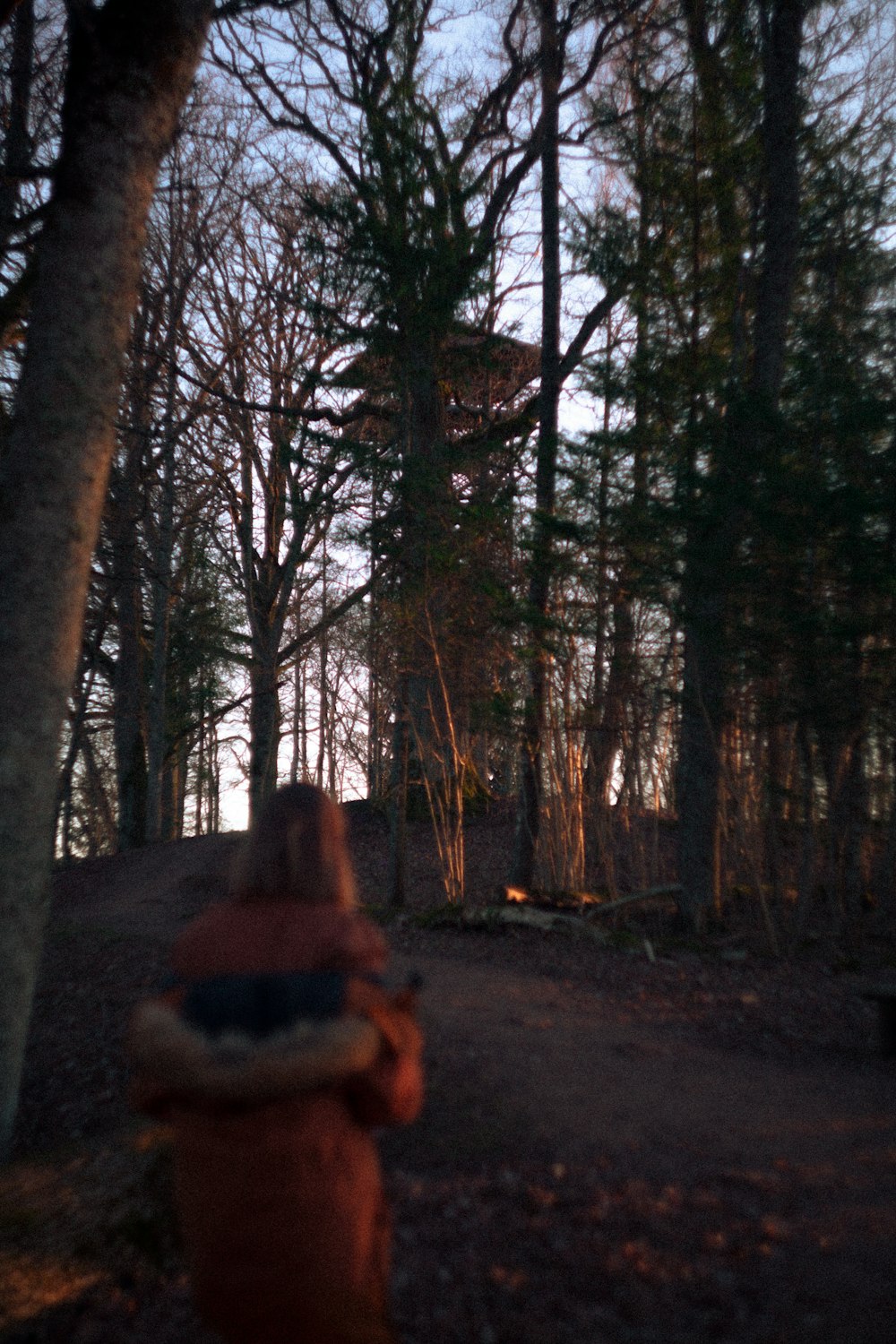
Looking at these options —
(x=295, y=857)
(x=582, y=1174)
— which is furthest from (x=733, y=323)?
(x=295, y=857)

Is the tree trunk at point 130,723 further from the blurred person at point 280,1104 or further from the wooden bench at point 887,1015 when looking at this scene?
the blurred person at point 280,1104

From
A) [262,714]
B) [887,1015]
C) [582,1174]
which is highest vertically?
[262,714]

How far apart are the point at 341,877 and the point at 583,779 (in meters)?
10.5

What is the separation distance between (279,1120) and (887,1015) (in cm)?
581

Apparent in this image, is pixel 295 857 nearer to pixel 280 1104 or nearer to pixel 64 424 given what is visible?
pixel 280 1104

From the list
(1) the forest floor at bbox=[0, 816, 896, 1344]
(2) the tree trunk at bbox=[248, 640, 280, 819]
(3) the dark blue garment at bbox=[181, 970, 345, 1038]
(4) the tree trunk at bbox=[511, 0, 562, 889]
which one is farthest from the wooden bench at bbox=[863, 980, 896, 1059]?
(2) the tree trunk at bbox=[248, 640, 280, 819]

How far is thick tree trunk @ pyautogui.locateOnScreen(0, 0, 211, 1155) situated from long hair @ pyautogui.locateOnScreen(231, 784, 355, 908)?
336 cm

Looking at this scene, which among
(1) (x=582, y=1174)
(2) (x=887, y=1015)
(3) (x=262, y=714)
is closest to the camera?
(1) (x=582, y=1174)

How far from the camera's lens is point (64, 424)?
5.66 m

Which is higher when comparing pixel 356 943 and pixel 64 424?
pixel 64 424

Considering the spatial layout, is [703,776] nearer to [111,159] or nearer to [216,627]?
[111,159]

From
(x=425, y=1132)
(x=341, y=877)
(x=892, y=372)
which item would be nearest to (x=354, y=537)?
(x=892, y=372)

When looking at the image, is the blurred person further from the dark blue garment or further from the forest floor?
the forest floor

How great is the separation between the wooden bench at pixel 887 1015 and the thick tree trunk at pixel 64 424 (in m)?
5.35
